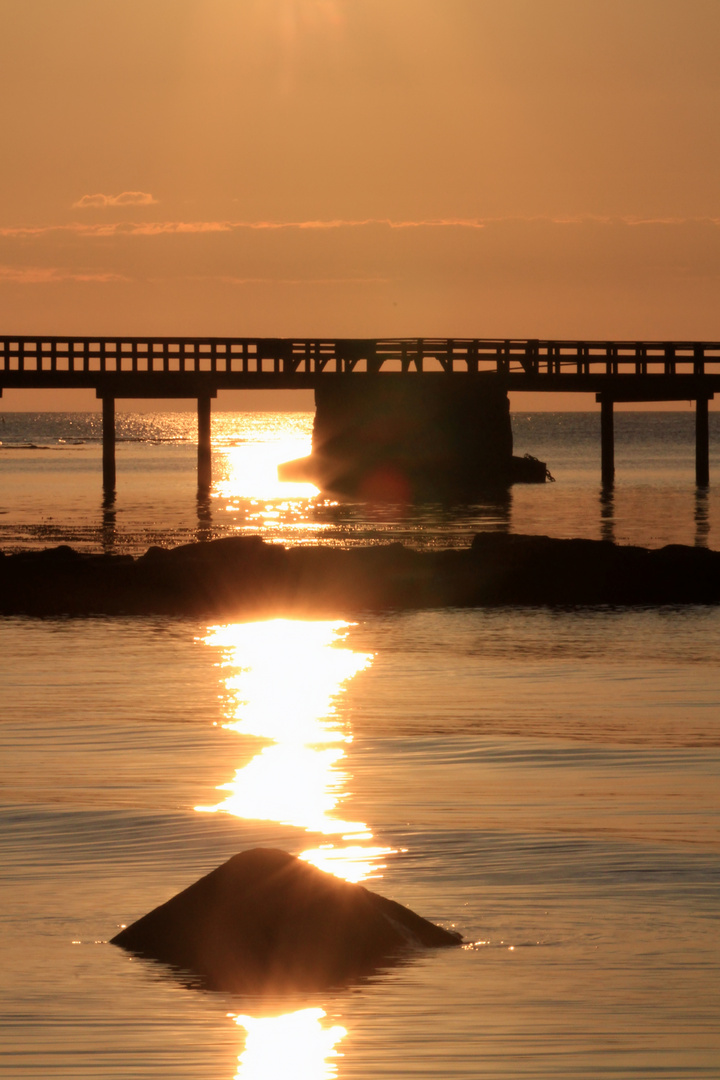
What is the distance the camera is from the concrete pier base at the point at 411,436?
5256 centimetres

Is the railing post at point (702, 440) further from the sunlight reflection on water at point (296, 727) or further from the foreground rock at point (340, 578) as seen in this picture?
the sunlight reflection on water at point (296, 727)

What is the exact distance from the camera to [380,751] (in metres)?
14.3

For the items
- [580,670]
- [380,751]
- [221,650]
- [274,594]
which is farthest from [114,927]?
[274,594]

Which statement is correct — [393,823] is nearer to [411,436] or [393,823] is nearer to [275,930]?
[275,930]

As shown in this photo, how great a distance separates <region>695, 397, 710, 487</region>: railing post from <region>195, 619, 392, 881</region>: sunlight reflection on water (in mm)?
32063

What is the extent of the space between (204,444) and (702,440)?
16777mm

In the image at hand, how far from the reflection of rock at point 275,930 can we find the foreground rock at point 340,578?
1757 cm

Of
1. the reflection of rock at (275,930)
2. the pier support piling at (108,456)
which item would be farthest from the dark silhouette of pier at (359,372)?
the reflection of rock at (275,930)

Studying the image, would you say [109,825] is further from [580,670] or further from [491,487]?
[491,487]

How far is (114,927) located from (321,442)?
47.9 meters

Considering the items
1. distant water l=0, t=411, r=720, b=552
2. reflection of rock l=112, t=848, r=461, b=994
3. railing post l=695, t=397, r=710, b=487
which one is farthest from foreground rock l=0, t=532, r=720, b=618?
railing post l=695, t=397, r=710, b=487

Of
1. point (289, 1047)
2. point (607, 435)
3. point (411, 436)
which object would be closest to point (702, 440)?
point (607, 435)

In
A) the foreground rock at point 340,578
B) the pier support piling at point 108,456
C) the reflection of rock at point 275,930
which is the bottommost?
the reflection of rock at point 275,930

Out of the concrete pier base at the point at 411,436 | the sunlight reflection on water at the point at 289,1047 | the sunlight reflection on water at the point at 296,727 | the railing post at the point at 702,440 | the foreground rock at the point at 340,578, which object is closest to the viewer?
the sunlight reflection on water at the point at 289,1047
